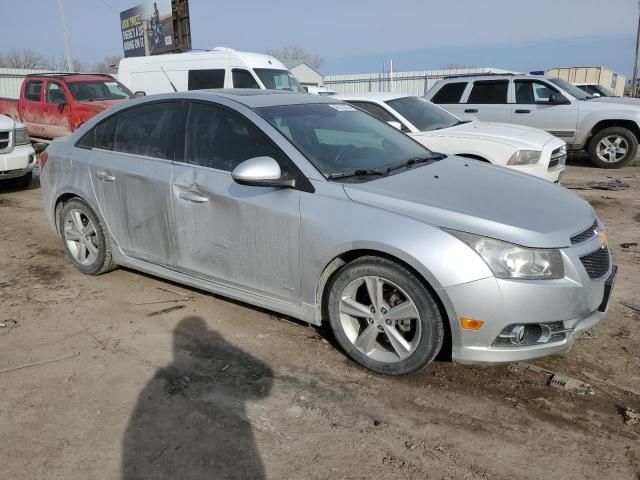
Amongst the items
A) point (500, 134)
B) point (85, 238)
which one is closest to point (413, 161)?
point (85, 238)

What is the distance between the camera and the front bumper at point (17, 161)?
8.30 meters

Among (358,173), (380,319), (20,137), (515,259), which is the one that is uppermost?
(358,173)

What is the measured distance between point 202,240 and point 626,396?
281cm

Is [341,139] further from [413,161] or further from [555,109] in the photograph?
[555,109]

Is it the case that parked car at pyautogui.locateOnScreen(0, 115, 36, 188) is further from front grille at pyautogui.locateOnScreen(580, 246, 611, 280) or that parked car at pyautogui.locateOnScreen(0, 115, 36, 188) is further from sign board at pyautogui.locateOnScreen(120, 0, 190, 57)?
sign board at pyautogui.locateOnScreen(120, 0, 190, 57)

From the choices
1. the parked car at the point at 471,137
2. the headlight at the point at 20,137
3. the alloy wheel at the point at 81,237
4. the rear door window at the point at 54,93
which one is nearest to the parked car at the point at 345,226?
the alloy wheel at the point at 81,237

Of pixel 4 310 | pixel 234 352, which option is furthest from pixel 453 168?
pixel 4 310

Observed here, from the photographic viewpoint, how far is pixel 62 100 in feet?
39.3

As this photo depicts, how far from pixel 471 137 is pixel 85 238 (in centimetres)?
482

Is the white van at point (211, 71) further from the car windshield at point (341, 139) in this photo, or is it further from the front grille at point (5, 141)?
the car windshield at point (341, 139)

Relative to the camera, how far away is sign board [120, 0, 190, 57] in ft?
105

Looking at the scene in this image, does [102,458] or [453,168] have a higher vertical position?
[453,168]

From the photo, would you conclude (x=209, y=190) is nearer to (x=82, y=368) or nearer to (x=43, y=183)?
(x=82, y=368)

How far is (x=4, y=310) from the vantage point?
14.0 feet
